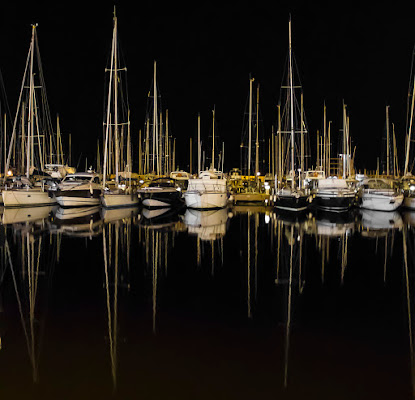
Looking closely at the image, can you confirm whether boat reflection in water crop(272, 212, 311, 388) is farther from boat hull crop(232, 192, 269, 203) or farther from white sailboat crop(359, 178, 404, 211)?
boat hull crop(232, 192, 269, 203)

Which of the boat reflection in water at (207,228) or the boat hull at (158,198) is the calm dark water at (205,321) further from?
the boat hull at (158,198)

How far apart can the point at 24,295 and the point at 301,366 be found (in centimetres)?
567

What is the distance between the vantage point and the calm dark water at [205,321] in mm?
5258

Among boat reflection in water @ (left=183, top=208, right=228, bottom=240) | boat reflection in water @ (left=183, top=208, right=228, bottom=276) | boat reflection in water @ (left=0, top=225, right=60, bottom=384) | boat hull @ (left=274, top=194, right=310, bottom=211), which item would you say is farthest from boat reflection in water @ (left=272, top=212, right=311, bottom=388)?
boat hull @ (left=274, top=194, right=310, bottom=211)

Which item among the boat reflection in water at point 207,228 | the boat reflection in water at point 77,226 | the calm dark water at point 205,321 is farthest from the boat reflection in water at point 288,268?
the boat reflection in water at point 77,226

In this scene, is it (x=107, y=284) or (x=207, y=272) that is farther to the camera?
(x=207, y=272)

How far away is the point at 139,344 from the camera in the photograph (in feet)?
20.7

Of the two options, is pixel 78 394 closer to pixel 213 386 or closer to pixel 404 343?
pixel 213 386

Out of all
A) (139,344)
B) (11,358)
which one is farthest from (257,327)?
(11,358)

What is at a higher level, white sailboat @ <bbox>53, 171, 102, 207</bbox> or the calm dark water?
white sailboat @ <bbox>53, 171, 102, 207</bbox>

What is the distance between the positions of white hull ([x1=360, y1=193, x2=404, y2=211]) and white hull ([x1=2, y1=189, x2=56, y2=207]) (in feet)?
77.4

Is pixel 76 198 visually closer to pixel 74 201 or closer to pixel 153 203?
pixel 74 201

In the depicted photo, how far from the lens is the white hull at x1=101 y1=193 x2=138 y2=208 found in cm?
3141

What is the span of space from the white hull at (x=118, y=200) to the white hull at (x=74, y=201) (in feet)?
3.79
